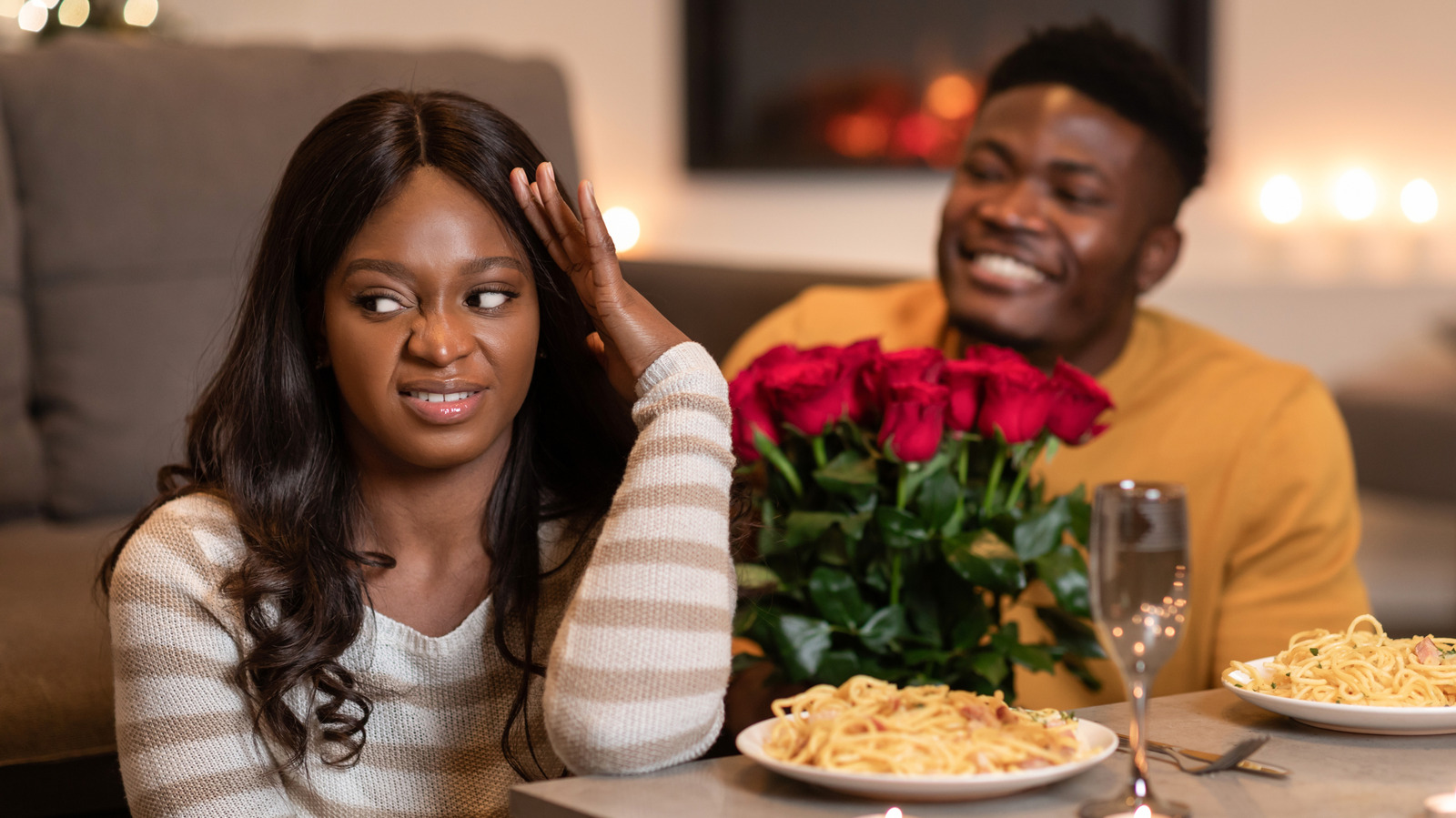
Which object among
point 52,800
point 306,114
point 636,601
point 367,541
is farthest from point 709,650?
point 306,114

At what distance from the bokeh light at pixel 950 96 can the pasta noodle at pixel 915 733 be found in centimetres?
336

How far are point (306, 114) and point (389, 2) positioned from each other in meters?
1.99

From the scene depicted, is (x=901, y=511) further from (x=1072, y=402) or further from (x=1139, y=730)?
(x=1139, y=730)

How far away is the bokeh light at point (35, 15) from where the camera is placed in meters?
2.92

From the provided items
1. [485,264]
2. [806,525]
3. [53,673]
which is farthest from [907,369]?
[53,673]

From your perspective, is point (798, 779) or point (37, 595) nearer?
point (798, 779)

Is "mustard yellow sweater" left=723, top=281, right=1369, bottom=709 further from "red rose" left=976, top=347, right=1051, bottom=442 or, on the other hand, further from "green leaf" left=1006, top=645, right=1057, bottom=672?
"red rose" left=976, top=347, right=1051, bottom=442

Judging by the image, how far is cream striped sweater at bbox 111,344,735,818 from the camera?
0.91m

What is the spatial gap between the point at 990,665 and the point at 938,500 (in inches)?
5.9

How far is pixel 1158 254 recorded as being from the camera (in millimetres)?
1803

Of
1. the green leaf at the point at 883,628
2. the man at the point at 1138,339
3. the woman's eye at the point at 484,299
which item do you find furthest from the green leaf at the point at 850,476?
the man at the point at 1138,339

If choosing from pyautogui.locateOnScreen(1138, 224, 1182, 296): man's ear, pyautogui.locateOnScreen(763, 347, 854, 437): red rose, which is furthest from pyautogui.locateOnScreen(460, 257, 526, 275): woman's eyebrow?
pyautogui.locateOnScreen(1138, 224, 1182, 296): man's ear

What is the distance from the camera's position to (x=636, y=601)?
93cm

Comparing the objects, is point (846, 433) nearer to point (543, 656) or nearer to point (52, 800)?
point (543, 656)
